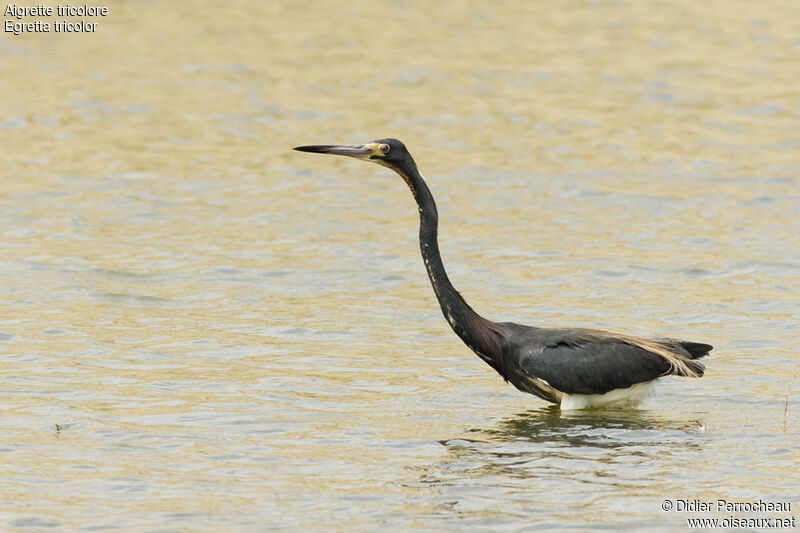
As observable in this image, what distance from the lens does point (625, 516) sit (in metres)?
8.67

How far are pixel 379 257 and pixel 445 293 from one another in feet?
16.9

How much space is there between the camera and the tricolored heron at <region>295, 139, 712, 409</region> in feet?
36.1

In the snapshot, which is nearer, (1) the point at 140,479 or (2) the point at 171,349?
(1) the point at 140,479

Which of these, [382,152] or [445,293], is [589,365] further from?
[382,152]

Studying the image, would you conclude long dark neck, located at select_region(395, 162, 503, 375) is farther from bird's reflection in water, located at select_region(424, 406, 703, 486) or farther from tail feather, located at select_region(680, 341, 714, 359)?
tail feather, located at select_region(680, 341, 714, 359)

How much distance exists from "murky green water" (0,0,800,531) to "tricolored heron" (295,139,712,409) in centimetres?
33

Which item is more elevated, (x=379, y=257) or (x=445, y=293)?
(x=445, y=293)

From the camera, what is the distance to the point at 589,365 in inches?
437

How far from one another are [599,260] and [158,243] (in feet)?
16.1

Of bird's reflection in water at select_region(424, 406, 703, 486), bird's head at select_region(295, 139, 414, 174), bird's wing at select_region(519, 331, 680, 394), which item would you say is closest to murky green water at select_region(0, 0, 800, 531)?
bird's reflection in water at select_region(424, 406, 703, 486)

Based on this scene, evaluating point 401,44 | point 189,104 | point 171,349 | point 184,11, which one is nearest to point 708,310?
point 171,349

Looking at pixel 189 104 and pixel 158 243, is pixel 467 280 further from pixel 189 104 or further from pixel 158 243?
pixel 189 104

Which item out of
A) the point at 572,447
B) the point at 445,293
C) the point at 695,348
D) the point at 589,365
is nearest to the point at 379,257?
the point at 445,293

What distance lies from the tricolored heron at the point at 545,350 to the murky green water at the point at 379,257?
33 centimetres
